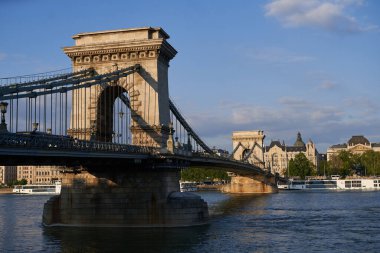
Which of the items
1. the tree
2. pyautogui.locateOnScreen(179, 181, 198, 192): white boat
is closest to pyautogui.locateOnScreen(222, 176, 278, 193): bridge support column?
pyautogui.locateOnScreen(179, 181, 198, 192): white boat

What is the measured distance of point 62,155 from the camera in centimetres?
2986

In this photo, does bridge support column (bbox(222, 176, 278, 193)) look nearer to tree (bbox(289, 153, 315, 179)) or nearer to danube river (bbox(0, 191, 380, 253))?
tree (bbox(289, 153, 315, 179))

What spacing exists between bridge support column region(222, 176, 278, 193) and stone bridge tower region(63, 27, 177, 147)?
76.2 metres

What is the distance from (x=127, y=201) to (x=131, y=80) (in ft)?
34.2

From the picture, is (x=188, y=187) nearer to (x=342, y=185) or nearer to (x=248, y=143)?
(x=248, y=143)

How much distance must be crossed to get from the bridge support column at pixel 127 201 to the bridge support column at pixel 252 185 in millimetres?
78032

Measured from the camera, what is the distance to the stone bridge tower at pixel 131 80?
45.3 metres

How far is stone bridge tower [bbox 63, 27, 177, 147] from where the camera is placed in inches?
1784

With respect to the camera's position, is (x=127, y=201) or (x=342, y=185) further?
(x=342, y=185)

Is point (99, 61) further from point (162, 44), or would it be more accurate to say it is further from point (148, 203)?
point (148, 203)

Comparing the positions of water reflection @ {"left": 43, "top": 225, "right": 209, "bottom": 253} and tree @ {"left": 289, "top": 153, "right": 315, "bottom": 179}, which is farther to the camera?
tree @ {"left": 289, "top": 153, "right": 315, "bottom": 179}

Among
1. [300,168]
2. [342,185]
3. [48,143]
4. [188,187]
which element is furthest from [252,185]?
[48,143]

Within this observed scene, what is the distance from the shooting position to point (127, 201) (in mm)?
42344

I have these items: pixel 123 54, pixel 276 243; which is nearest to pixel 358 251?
pixel 276 243
